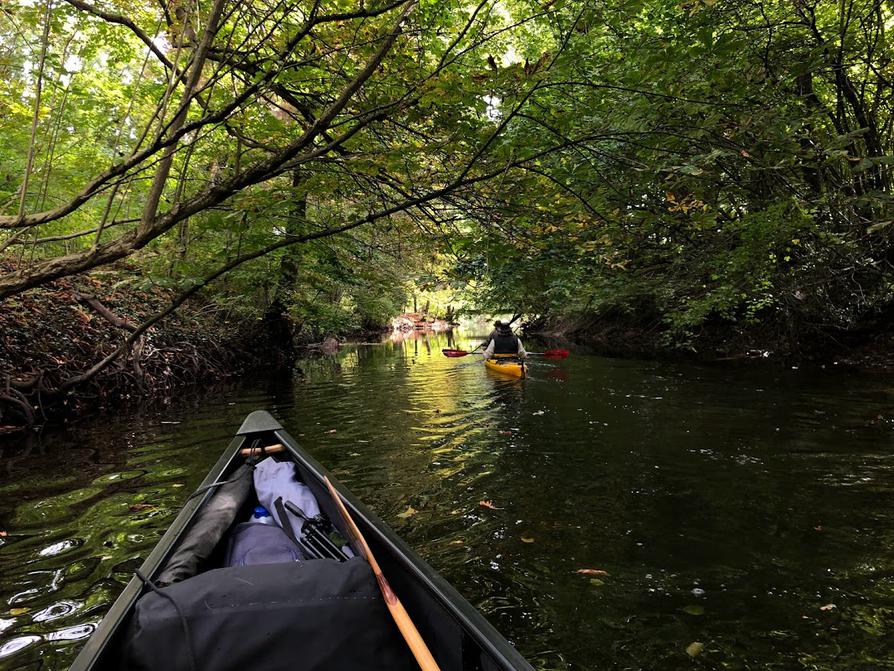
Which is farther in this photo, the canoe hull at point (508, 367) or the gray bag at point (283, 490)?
the canoe hull at point (508, 367)

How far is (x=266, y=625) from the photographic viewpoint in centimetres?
167

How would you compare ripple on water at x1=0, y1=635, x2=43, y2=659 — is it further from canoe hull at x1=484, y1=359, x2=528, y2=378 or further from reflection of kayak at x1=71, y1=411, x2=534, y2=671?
canoe hull at x1=484, y1=359, x2=528, y2=378

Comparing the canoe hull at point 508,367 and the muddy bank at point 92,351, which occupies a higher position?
the muddy bank at point 92,351

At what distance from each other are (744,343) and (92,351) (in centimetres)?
1619

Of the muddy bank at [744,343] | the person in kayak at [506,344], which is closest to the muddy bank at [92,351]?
the person in kayak at [506,344]

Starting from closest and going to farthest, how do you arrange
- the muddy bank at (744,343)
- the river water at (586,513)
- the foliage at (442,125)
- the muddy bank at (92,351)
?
the river water at (586,513), the foliage at (442,125), the muddy bank at (92,351), the muddy bank at (744,343)

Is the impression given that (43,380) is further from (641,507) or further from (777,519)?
(777,519)

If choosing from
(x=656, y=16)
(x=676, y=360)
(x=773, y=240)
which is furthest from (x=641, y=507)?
(x=676, y=360)

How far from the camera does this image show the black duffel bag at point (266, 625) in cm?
161

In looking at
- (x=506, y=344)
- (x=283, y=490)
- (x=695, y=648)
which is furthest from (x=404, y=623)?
(x=506, y=344)

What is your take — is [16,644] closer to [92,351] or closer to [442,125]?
[442,125]

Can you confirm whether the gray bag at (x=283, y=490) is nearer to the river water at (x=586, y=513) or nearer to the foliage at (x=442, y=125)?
the river water at (x=586, y=513)

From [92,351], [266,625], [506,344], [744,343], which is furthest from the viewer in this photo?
[744,343]

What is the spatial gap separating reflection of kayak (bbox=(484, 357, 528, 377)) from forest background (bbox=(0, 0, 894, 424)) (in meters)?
2.07
